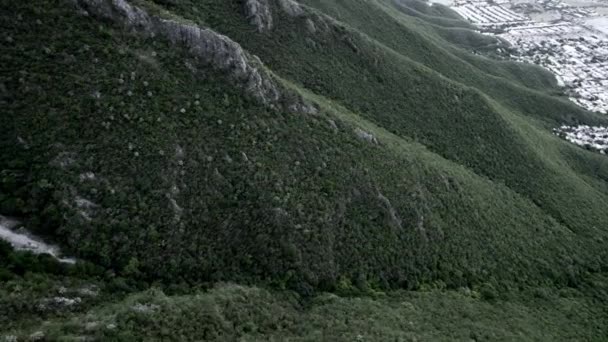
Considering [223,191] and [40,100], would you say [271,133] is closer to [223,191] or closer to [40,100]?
[223,191]

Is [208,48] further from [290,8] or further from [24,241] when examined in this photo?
[24,241]

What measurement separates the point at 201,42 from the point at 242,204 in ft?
67.2

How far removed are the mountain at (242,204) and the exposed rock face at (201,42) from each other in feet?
0.78

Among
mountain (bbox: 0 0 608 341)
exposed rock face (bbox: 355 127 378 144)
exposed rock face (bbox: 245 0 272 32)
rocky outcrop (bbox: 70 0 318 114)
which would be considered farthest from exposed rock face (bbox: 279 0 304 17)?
exposed rock face (bbox: 355 127 378 144)

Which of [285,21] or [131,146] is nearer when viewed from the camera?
[131,146]

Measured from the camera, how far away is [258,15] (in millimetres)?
65312

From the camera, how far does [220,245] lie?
37.4m

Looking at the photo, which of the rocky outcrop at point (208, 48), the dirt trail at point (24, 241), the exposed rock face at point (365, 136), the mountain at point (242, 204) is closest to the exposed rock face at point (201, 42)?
the rocky outcrop at point (208, 48)

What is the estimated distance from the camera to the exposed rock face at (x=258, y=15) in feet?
213


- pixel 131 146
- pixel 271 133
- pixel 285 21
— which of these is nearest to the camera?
pixel 131 146

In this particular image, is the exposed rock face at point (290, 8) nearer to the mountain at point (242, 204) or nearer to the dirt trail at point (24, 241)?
the mountain at point (242, 204)

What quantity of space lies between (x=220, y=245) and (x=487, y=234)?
38.4m

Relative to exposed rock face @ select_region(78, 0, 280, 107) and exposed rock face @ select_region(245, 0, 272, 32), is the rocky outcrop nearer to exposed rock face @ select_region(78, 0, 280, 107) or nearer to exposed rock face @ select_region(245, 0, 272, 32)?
exposed rock face @ select_region(78, 0, 280, 107)

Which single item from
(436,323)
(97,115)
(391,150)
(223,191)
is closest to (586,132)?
(391,150)
